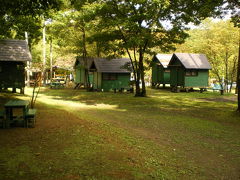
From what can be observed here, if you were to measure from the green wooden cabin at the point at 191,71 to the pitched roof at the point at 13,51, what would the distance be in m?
19.1

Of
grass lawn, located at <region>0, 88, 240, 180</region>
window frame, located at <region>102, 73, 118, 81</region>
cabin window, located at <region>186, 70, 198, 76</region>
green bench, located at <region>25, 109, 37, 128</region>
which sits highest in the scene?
cabin window, located at <region>186, 70, 198, 76</region>

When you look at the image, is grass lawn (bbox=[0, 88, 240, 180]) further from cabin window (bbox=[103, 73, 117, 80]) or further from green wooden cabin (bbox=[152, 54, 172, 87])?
green wooden cabin (bbox=[152, 54, 172, 87])

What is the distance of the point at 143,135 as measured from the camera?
959 centimetres

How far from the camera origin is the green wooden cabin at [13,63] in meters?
21.6

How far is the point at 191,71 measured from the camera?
1286 inches

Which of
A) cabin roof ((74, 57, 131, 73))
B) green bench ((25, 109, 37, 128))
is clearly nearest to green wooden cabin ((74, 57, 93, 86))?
cabin roof ((74, 57, 131, 73))

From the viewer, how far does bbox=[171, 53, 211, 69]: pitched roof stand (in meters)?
32.2

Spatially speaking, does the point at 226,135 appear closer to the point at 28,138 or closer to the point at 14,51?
the point at 28,138

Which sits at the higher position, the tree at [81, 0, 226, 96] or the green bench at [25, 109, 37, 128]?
the tree at [81, 0, 226, 96]

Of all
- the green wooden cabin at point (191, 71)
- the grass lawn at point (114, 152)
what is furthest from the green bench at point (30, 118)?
the green wooden cabin at point (191, 71)

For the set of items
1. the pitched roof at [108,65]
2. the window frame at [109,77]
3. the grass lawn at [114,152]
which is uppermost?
the pitched roof at [108,65]

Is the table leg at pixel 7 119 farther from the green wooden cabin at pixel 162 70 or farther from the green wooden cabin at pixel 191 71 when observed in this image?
the green wooden cabin at pixel 162 70

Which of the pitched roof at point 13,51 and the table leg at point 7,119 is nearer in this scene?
the table leg at point 7,119

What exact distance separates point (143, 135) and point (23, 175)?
5253 mm
